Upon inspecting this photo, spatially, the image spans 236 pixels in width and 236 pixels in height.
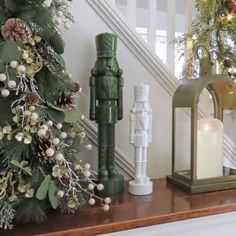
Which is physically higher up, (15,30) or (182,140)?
(15,30)

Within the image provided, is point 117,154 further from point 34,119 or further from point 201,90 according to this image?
point 34,119

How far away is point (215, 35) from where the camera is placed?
1275mm

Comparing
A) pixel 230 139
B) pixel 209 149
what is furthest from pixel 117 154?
pixel 230 139

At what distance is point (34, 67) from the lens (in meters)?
0.72

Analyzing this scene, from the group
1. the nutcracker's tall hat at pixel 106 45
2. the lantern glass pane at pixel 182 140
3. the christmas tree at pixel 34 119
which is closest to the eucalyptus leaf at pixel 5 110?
the christmas tree at pixel 34 119

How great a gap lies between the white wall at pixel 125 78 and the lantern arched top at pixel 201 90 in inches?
6.7

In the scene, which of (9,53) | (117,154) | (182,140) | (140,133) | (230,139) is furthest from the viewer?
(230,139)

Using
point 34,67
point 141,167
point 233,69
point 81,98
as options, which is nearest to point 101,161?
point 141,167

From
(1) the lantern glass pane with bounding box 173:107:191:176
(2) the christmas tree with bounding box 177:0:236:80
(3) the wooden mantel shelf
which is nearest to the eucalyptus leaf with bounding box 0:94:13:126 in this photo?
(3) the wooden mantel shelf

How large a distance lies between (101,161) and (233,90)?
0.54m

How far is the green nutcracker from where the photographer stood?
95 centimetres

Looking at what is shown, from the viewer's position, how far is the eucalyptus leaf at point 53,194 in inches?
28.5

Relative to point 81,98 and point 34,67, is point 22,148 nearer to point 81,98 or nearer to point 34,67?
point 34,67

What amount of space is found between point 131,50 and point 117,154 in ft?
1.35
